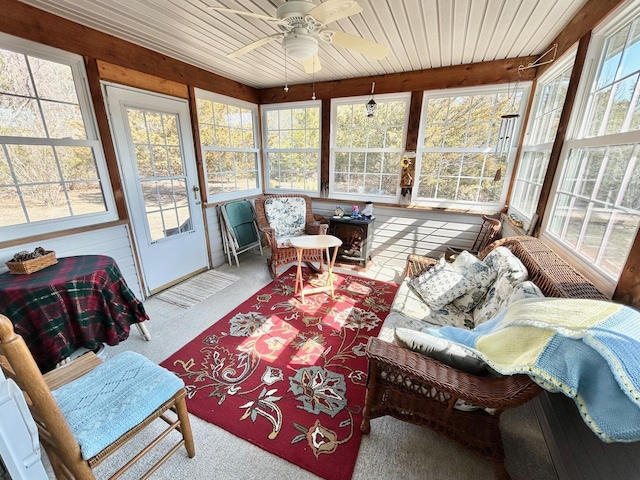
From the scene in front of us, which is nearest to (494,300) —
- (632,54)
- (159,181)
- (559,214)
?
(559,214)

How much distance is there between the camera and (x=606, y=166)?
4.78 ft

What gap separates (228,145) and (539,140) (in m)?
3.71

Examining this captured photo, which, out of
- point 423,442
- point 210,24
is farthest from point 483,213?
point 210,24

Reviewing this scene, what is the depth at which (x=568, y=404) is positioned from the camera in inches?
45.3

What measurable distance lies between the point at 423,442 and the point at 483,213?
2.72m

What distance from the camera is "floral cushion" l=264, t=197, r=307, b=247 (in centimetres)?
354

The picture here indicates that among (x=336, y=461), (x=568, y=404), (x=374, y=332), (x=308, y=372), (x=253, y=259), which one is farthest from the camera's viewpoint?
(x=253, y=259)

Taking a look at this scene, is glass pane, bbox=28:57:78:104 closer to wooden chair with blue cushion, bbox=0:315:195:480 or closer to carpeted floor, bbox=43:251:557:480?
wooden chair with blue cushion, bbox=0:315:195:480

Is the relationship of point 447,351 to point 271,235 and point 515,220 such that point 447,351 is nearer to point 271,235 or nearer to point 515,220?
point 515,220

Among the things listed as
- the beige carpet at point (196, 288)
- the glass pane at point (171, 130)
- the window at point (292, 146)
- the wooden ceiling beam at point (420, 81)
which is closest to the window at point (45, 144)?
the glass pane at point (171, 130)

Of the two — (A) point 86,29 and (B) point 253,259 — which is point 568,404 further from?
(A) point 86,29

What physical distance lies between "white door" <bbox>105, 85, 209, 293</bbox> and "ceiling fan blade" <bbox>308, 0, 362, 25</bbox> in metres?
2.13

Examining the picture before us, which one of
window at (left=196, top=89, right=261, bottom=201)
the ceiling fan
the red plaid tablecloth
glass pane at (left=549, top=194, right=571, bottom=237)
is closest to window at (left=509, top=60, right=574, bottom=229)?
glass pane at (left=549, top=194, right=571, bottom=237)

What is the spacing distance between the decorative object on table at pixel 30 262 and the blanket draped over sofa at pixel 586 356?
106 inches
